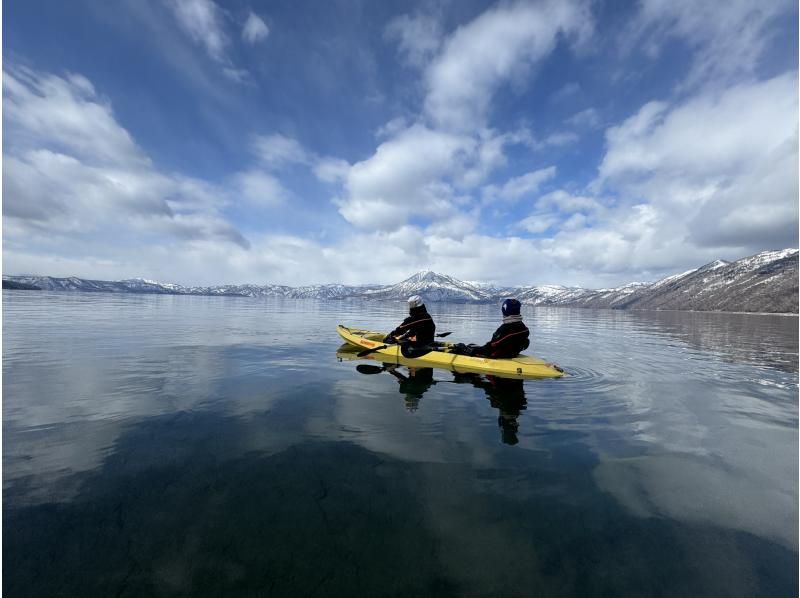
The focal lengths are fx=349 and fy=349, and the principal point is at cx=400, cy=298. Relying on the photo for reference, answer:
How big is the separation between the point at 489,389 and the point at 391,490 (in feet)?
27.4

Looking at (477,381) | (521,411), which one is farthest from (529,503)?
(477,381)

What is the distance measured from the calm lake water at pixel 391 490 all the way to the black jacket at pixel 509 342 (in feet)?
7.53

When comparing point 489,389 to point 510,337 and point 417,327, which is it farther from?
point 417,327

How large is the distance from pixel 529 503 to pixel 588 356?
19745 mm

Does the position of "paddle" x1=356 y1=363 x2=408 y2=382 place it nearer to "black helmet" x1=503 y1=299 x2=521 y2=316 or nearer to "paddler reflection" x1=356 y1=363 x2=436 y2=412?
"paddler reflection" x1=356 y1=363 x2=436 y2=412

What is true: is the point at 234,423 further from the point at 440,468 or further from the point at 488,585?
the point at 488,585

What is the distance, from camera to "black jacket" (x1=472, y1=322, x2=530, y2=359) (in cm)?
1567

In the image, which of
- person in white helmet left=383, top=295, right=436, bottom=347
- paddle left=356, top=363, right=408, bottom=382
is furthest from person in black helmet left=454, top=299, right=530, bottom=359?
paddle left=356, top=363, right=408, bottom=382

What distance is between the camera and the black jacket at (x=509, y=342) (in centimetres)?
1567

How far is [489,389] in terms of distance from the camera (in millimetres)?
14102

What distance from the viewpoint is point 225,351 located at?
2095 cm

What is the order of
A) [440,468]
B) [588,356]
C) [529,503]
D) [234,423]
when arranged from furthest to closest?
[588,356] < [234,423] < [440,468] < [529,503]

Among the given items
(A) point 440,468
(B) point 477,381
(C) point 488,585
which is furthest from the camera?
(B) point 477,381

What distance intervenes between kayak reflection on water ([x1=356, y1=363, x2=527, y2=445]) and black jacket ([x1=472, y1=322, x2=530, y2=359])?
112cm
